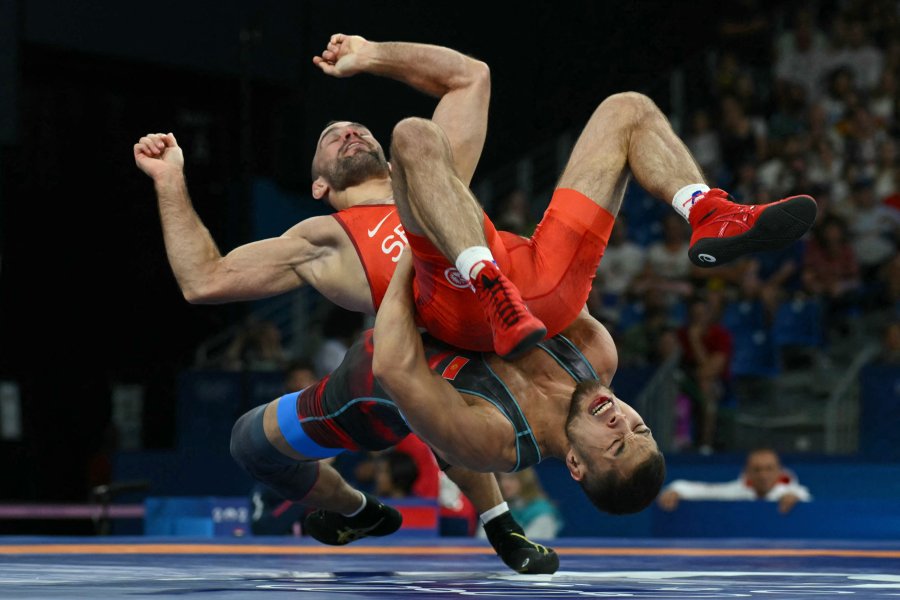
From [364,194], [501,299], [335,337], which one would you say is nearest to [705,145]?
[335,337]

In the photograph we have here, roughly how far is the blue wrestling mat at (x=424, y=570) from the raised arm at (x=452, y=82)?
1.04m

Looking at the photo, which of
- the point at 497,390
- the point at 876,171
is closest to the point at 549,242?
the point at 497,390

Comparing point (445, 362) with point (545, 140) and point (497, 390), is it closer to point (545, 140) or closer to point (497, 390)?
point (497, 390)

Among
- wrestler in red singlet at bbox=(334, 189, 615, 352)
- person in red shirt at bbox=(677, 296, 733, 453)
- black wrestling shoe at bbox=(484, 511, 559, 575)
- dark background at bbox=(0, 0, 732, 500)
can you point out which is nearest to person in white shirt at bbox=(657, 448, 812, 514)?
person in red shirt at bbox=(677, 296, 733, 453)

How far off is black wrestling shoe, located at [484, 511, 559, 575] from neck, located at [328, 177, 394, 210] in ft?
3.04

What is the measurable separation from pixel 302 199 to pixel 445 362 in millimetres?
5696

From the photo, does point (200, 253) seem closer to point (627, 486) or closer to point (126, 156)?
point (627, 486)

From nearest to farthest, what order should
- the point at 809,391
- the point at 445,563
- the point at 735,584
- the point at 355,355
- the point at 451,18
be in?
the point at 735,584
the point at 355,355
the point at 445,563
the point at 809,391
the point at 451,18

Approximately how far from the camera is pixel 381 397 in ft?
12.0

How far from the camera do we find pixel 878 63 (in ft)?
29.6

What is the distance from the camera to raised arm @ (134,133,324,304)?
3.81m

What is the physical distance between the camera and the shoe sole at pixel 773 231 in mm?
3117

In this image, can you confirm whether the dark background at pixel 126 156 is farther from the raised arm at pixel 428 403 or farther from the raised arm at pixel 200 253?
the raised arm at pixel 428 403

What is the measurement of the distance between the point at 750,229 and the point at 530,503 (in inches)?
114
